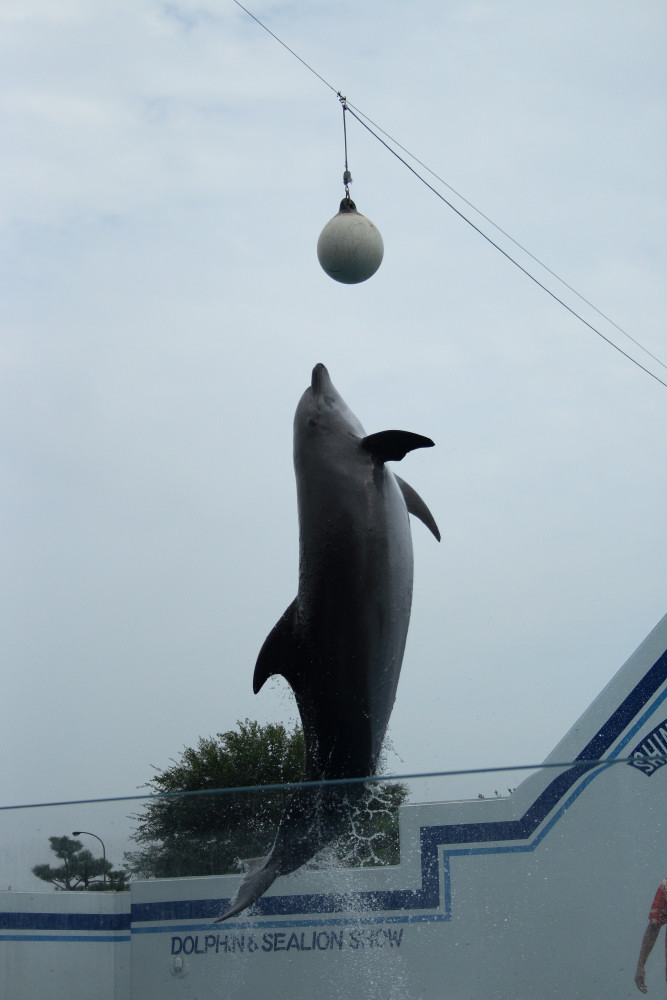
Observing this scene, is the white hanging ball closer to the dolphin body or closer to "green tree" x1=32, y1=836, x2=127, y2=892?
the dolphin body

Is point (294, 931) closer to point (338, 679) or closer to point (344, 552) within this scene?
point (338, 679)

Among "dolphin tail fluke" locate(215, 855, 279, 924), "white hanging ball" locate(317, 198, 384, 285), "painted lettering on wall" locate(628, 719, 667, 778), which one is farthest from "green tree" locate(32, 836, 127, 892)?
"white hanging ball" locate(317, 198, 384, 285)

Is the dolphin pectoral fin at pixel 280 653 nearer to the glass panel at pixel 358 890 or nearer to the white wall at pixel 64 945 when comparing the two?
the glass panel at pixel 358 890

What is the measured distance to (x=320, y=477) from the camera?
5.27m

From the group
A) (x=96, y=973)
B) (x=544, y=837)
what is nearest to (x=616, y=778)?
(x=544, y=837)

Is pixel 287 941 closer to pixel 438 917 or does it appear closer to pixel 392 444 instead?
pixel 438 917

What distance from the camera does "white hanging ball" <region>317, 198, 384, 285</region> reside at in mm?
5613

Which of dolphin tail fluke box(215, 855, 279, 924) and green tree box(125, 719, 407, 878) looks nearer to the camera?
dolphin tail fluke box(215, 855, 279, 924)

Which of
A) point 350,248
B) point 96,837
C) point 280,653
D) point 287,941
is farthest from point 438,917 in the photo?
point 350,248

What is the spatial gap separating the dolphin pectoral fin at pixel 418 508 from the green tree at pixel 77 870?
10.2ft

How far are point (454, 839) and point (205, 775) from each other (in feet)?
42.8

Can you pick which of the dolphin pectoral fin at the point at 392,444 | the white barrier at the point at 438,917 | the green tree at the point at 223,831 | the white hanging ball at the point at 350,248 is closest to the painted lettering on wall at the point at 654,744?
the white barrier at the point at 438,917

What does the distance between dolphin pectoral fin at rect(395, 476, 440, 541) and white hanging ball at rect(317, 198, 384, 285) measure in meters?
1.19

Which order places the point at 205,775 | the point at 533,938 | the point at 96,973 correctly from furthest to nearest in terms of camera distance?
the point at 205,775
the point at 96,973
the point at 533,938
